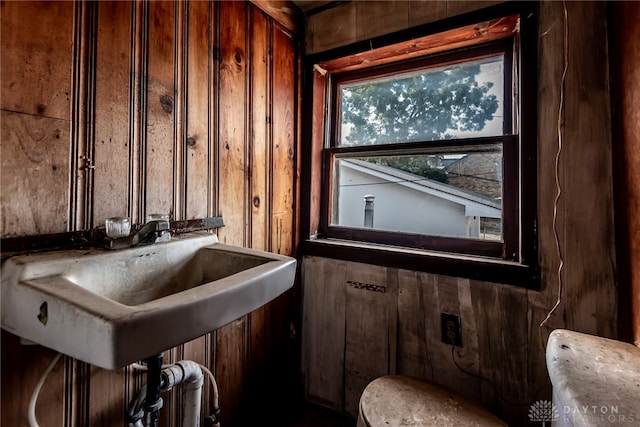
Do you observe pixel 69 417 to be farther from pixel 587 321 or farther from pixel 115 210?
pixel 587 321

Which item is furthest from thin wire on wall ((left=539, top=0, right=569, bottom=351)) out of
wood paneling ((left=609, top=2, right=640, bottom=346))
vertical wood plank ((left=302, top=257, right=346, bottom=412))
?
vertical wood plank ((left=302, top=257, right=346, bottom=412))

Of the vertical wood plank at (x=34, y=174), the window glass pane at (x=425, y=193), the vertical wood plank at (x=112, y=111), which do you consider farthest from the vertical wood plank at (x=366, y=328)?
the vertical wood plank at (x=34, y=174)

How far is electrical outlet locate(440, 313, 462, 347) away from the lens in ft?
3.70

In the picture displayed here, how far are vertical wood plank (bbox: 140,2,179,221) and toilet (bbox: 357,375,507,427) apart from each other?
2.97 ft

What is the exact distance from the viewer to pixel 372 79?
1.48 m

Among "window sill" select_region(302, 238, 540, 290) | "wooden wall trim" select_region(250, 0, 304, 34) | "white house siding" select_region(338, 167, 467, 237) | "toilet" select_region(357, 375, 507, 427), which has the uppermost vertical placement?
"wooden wall trim" select_region(250, 0, 304, 34)

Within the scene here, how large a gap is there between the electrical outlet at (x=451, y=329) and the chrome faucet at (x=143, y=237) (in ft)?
3.57

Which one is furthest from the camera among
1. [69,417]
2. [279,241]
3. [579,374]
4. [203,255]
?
[279,241]

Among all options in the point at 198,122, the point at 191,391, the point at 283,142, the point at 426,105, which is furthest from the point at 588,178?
the point at 191,391

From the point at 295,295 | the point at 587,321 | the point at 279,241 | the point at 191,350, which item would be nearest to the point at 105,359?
the point at 191,350

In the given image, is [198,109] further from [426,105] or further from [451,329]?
[451,329]

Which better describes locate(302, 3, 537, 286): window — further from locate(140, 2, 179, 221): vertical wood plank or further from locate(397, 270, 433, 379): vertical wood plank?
locate(140, 2, 179, 221): vertical wood plank

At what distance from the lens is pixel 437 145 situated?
127 centimetres

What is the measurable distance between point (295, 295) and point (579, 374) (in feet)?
3.72
